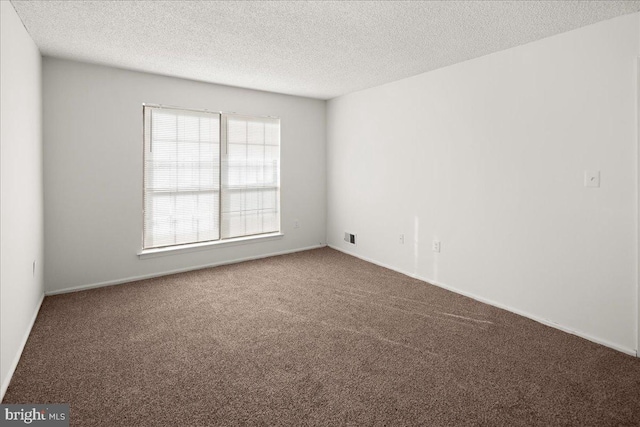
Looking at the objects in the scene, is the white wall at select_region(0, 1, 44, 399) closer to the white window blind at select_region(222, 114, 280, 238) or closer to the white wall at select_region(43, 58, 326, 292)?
the white wall at select_region(43, 58, 326, 292)

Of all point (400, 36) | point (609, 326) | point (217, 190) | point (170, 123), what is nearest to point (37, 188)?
point (170, 123)

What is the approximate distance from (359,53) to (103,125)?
2944 mm

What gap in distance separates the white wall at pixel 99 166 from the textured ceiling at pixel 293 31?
0.93ft

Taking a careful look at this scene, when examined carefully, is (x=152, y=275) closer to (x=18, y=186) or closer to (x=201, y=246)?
(x=201, y=246)

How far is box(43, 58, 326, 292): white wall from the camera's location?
3.74m

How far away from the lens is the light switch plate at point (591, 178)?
2.79m

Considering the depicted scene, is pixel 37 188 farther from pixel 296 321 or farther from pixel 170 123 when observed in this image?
pixel 296 321

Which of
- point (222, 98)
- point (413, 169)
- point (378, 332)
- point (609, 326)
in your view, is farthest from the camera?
point (222, 98)

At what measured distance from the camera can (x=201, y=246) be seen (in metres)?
4.77

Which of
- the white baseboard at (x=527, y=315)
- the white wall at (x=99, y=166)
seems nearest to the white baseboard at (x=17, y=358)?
the white wall at (x=99, y=166)

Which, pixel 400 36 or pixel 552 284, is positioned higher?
pixel 400 36

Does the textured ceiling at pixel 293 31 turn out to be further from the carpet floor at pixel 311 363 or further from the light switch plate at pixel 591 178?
the carpet floor at pixel 311 363

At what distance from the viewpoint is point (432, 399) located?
2.08 meters

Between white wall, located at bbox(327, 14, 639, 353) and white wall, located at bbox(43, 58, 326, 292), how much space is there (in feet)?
8.51
